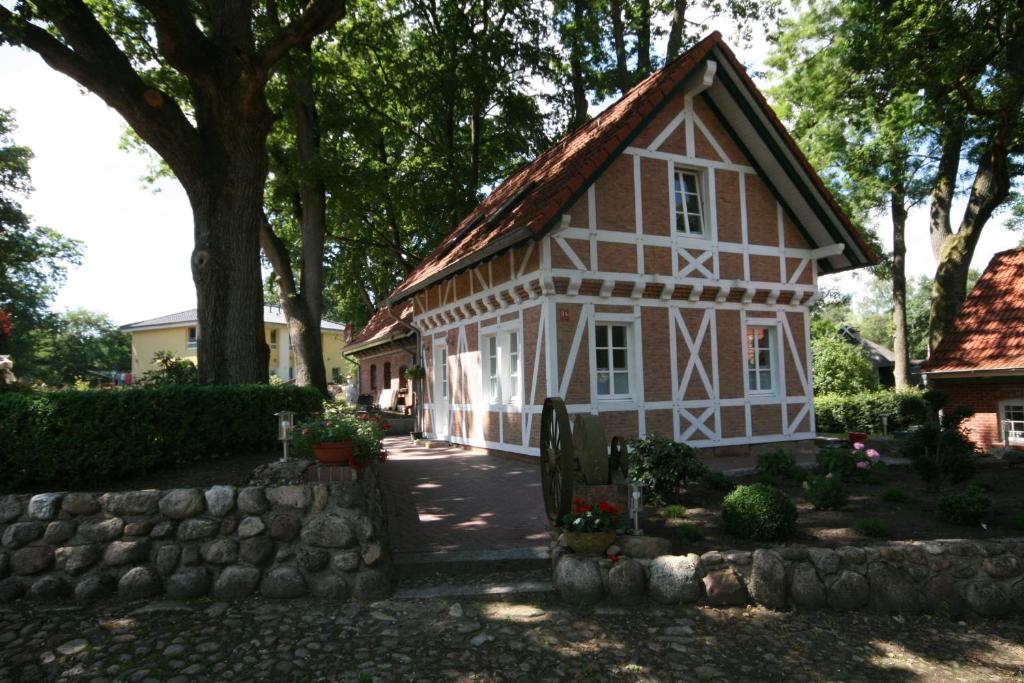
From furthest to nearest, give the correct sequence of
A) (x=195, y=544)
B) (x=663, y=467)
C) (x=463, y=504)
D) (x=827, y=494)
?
(x=463, y=504), (x=663, y=467), (x=827, y=494), (x=195, y=544)

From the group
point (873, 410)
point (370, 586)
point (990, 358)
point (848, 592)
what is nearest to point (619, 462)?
point (848, 592)

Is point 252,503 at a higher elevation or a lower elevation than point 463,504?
higher

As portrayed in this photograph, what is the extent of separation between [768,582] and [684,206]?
843cm

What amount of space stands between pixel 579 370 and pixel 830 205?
6.34 metres

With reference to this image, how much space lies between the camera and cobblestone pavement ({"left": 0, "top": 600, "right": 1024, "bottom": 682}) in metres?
4.09

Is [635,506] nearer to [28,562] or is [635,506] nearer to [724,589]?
[724,589]

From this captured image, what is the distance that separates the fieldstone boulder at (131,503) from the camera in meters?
5.43


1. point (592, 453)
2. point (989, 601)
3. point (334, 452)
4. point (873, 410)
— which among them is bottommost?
point (989, 601)

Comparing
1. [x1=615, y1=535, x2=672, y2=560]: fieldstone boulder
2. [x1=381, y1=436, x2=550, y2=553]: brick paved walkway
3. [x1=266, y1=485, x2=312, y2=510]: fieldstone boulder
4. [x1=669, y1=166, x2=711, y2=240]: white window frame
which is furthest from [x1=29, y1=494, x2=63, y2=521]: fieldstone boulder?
[x1=669, y1=166, x2=711, y2=240]: white window frame

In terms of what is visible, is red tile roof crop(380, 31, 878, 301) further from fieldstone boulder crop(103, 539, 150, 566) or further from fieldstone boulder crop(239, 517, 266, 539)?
fieldstone boulder crop(103, 539, 150, 566)

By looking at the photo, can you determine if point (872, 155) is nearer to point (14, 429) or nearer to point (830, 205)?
point (830, 205)

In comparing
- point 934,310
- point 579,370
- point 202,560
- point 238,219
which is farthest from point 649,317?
point 934,310

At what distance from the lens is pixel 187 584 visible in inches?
207

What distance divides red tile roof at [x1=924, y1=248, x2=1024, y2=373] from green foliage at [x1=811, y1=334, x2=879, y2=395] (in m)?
6.48
